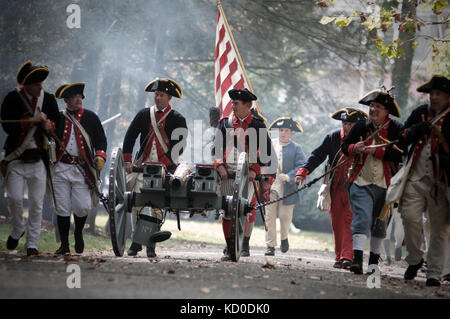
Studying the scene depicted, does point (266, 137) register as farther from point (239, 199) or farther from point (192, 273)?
point (192, 273)

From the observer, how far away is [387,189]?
8.17 m

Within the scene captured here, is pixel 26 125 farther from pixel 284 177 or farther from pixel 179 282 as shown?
pixel 284 177

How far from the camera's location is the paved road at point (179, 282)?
5.32 metres

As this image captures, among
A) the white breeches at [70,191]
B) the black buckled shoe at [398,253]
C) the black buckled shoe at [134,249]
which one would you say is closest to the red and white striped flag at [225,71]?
the black buckled shoe at [134,249]

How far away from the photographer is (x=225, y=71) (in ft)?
43.8

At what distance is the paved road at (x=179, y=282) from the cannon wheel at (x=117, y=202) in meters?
0.45

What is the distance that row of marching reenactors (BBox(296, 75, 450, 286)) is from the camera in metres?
7.56

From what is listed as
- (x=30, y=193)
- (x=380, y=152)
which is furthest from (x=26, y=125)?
(x=380, y=152)

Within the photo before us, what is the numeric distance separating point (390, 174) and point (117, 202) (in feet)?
10.6

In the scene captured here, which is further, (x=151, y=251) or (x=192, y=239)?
(x=192, y=239)

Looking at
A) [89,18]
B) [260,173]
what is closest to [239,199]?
[260,173]

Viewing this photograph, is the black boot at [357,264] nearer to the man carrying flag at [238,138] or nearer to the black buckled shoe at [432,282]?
the black buckled shoe at [432,282]

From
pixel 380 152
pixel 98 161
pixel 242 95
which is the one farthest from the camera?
pixel 242 95

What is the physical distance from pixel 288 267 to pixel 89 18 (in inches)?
425
